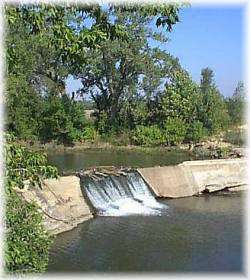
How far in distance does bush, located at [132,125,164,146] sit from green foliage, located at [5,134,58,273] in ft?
50.7

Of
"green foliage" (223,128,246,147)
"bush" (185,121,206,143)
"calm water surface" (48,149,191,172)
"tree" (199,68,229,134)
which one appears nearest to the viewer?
"calm water surface" (48,149,191,172)

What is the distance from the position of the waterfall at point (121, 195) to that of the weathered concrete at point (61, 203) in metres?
0.41

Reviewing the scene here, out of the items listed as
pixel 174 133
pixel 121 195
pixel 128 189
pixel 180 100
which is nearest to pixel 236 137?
pixel 174 133

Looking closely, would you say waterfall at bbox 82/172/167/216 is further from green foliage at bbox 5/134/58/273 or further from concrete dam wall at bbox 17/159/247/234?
green foliage at bbox 5/134/58/273

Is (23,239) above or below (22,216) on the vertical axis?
below

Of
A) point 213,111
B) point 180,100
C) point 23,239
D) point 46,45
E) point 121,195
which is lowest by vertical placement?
point 121,195

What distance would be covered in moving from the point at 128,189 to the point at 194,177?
1643 mm

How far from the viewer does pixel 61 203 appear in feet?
30.8

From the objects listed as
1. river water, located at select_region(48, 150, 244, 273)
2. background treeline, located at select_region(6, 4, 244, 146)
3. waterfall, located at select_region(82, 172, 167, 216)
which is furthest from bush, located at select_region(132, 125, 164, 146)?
river water, located at select_region(48, 150, 244, 273)

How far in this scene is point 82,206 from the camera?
9.96m

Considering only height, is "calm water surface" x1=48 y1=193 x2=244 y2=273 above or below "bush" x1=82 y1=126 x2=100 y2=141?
below

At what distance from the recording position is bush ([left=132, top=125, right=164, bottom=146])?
18.9m

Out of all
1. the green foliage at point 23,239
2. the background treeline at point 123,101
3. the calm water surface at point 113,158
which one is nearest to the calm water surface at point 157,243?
the green foliage at point 23,239

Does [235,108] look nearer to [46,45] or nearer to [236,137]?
[236,137]
